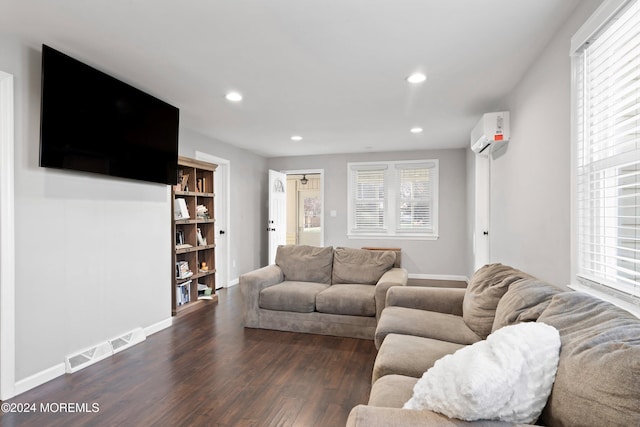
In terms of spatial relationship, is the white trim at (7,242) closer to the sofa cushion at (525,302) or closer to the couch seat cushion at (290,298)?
the couch seat cushion at (290,298)

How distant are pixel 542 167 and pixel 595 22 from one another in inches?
38.7

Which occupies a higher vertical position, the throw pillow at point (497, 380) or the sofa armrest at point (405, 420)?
the throw pillow at point (497, 380)

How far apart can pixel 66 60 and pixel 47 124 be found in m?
0.49

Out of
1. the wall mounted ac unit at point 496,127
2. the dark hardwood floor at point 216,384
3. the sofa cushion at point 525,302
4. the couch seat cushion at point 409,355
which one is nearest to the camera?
the sofa cushion at point 525,302

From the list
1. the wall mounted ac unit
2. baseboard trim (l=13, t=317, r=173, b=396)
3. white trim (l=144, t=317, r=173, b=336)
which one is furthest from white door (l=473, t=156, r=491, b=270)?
baseboard trim (l=13, t=317, r=173, b=396)

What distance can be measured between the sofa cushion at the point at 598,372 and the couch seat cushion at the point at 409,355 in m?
0.70

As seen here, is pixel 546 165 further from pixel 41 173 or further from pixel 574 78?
pixel 41 173

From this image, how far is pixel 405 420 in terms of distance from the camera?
3.34ft

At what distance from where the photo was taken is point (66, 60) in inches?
97.3

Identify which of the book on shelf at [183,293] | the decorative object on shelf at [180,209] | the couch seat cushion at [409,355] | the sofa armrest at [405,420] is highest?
the decorative object on shelf at [180,209]

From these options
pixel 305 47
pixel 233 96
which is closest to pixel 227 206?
pixel 233 96

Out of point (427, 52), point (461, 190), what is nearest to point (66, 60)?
point (427, 52)

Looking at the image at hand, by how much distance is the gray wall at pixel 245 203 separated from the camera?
563 cm

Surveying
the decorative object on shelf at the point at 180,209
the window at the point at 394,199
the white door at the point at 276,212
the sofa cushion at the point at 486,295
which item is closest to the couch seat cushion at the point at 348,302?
the sofa cushion at the point at 486,295
